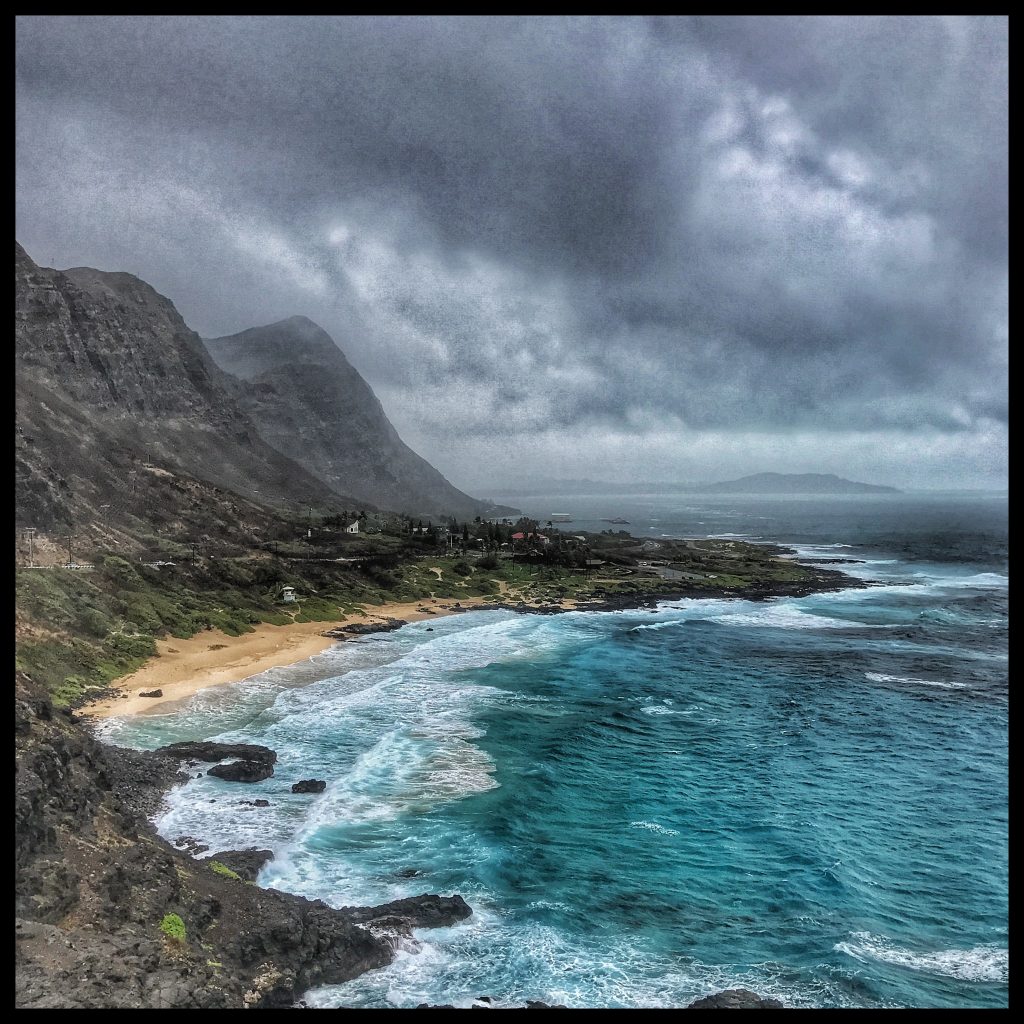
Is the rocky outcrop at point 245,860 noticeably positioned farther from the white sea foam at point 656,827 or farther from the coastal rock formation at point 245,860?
the white sea foam at point 656,827

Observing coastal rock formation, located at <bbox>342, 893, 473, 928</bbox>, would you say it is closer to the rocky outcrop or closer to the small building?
the rocky outcrop

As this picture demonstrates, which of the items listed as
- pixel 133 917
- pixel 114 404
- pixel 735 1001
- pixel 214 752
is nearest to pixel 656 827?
pixel 735 1001

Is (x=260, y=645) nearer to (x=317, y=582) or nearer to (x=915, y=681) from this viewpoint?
(x=317, y=582)

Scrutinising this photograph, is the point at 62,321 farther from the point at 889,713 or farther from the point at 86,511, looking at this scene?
the point at 889,713

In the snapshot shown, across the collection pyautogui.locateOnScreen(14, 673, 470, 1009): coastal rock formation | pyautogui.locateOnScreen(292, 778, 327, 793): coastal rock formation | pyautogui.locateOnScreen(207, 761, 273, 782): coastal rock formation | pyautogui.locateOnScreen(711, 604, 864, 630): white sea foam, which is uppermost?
pyautogui.locateOnScreen(14, 673, 470, 1009): coastal rock formation

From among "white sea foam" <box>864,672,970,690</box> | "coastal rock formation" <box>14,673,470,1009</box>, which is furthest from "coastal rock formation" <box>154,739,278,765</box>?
"white sea foam" <box>864,672,970,690</box>

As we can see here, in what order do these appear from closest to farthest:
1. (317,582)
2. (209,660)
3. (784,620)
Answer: (209,660) < (784,620) < (317,582)
